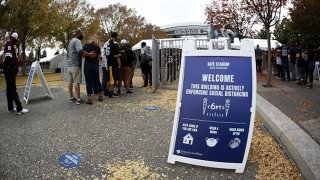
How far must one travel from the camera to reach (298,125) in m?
5.64

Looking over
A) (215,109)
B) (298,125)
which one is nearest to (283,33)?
(298,125)

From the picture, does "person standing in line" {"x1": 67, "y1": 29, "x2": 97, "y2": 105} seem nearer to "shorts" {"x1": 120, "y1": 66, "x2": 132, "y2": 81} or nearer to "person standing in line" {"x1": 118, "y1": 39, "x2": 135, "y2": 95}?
"person standing in line" {"x1": 118, "y1": 39, "x2": 135, "y2": 95}

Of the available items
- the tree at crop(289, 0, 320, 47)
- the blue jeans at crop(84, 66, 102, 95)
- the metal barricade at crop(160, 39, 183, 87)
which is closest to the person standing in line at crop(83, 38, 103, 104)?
the blue jeans at crop(84, 66, 102, 95)

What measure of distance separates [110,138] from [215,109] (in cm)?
202

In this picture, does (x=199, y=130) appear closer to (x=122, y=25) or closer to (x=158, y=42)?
(x=158, y=42)

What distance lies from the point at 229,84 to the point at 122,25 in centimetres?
4650

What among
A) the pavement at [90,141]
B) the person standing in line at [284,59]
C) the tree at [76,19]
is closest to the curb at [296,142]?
the pavement at [90,141]

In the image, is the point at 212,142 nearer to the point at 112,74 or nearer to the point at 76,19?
the point at 112,74

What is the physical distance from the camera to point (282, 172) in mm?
3814

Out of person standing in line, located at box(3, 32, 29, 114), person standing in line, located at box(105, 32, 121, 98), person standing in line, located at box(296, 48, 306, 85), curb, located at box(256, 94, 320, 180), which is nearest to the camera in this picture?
curb, located at box(256, 94, 320, 180)

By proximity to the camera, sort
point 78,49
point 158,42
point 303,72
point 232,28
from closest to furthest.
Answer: point 78,49, point 158,42, point 303,72, point 232,28

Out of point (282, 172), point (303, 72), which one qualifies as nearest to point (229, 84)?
point (282, 172)

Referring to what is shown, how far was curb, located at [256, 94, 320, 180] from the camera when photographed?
368 cm

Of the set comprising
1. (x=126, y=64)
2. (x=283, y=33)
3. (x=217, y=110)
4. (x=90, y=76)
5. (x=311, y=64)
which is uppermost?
(x=283, y=33)
